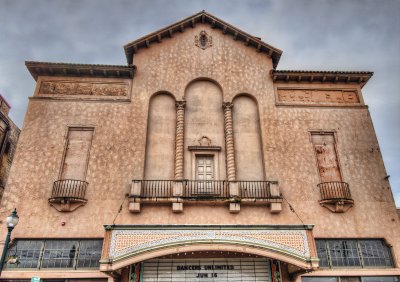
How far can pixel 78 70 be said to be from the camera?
16.4 meters

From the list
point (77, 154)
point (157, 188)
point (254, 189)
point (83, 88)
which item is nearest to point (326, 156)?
point (254, 189)

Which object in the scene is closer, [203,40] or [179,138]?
[179,138]

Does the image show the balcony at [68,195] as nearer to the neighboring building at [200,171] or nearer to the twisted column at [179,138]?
the neighboring building at [200,171]

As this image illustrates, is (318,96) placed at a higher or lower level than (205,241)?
higher

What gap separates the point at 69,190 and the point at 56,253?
262cm

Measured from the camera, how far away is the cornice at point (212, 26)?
17500 mm

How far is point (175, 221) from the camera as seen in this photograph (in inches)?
529

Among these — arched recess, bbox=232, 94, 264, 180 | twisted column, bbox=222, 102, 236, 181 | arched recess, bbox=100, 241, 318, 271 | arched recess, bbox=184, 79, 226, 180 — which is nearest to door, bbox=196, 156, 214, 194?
arched recess, bbox=184, 79, 226, 180

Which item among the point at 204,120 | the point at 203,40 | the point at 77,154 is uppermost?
the point at 203,40

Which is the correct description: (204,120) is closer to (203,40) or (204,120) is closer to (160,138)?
(160,138)

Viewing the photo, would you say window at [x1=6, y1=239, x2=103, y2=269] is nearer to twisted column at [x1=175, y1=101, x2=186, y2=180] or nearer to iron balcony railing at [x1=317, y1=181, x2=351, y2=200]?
twisted column at [x1=175, y1=101, x2=186, y2=180]

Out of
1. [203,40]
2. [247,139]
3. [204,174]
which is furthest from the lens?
[203,40]

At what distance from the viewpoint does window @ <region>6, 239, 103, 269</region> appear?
12.8 meters

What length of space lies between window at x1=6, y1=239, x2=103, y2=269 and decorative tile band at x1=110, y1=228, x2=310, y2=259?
263cm
